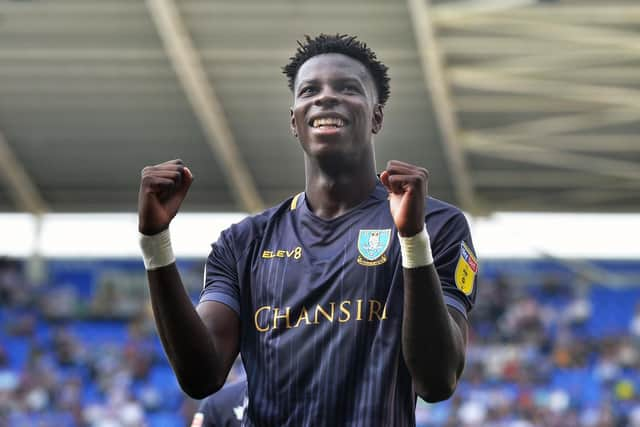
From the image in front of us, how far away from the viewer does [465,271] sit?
10.6ft

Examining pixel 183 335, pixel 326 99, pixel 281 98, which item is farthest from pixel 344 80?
pixel 281 98

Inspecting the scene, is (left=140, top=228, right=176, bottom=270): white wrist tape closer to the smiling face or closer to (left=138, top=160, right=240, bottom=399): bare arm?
(left=138, top=160, right=240, bottom=399): bare arm

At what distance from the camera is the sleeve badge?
3.20 meters

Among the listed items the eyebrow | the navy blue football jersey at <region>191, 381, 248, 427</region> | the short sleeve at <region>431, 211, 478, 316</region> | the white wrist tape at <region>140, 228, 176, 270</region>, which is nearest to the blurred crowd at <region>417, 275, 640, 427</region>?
the navy blue football jersey at <region>191, 381, 248, 427</region>

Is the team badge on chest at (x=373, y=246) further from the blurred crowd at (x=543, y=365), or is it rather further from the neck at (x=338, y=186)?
the blurred crowd at (x=543, y=365)

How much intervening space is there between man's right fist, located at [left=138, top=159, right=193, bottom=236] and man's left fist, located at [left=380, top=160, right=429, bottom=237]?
1.61 feet

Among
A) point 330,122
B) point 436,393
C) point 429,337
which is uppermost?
point 330,122

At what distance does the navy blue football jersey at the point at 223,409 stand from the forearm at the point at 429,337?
3123 mm

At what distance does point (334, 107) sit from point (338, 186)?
243 mm

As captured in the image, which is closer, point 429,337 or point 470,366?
point 429,337

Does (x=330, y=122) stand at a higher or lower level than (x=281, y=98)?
lower

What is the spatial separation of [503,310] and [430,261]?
736 inches

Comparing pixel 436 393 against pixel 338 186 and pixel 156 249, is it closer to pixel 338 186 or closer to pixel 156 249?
pixel 338 186

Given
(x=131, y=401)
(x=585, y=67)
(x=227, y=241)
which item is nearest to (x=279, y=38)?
(x=585, y=67)
